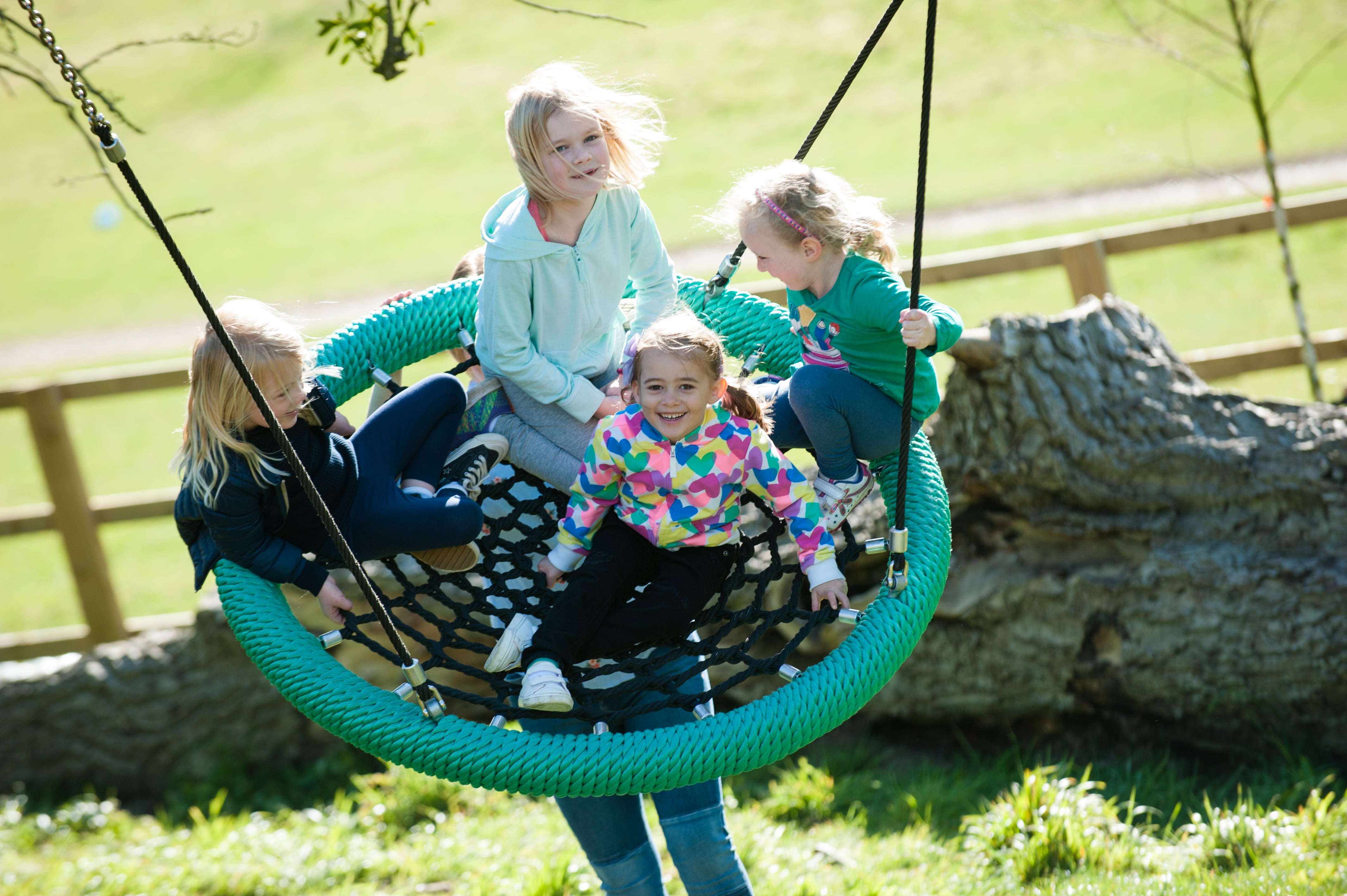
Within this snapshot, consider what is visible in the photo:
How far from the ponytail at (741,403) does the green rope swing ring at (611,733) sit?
0.32 metres

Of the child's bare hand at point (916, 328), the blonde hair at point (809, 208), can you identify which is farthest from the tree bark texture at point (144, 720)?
the child's bare hand at point (916, 328)

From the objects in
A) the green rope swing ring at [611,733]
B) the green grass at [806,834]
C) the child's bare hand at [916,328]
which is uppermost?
the child's bare hand at [916,328]

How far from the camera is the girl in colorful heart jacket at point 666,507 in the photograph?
6.57 ft

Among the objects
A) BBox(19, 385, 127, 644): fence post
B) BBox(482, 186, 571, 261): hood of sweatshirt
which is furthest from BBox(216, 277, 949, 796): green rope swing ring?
BBox(19, 385, 127, 644): fence post

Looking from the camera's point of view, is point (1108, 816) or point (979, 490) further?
point (979, 490)

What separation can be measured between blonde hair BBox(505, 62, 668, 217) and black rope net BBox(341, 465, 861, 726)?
0.68 m

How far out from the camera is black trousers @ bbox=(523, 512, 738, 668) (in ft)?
6.45

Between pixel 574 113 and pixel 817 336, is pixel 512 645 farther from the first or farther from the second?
pixel 574 113

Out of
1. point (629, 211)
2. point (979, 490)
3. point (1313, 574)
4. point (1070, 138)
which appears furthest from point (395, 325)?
point (1070, 138)

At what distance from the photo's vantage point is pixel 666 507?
209 centimetres

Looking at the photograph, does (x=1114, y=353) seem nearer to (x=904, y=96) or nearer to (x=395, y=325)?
(x=395, y=325)

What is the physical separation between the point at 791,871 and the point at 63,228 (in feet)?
59.9

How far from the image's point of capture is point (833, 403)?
2193 millimetres

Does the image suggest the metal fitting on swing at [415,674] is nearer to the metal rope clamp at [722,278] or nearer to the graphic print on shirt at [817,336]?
the graphic print on shirt at [817,336]
